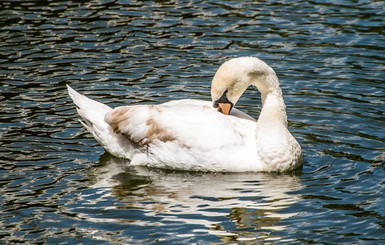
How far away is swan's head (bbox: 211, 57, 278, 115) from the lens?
41.2ft

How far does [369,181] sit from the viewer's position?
11.7 meters

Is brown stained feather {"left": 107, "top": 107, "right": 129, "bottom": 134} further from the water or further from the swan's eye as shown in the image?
the swan's eye

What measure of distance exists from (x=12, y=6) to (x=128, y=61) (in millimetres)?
3588

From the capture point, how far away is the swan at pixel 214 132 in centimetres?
1225

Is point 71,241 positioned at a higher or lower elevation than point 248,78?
lower

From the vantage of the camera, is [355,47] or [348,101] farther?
[355,47]

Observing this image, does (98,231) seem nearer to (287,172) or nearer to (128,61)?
(287,172)

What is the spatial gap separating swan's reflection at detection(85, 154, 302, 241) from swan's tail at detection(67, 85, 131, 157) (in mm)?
173

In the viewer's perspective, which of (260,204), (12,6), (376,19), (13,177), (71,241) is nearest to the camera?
(71,241)

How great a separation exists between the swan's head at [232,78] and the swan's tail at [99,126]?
128 cm

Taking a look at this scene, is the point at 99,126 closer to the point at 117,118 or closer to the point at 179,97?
the point at 117,118

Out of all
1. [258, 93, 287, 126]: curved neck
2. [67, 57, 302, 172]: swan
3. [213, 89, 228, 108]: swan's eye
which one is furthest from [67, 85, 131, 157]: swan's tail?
[258, 93, 287, 126]: curved neck

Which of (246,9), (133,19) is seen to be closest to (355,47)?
(246,9)

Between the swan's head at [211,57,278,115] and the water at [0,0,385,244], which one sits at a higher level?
the swan's head at [211,57,278,115]
